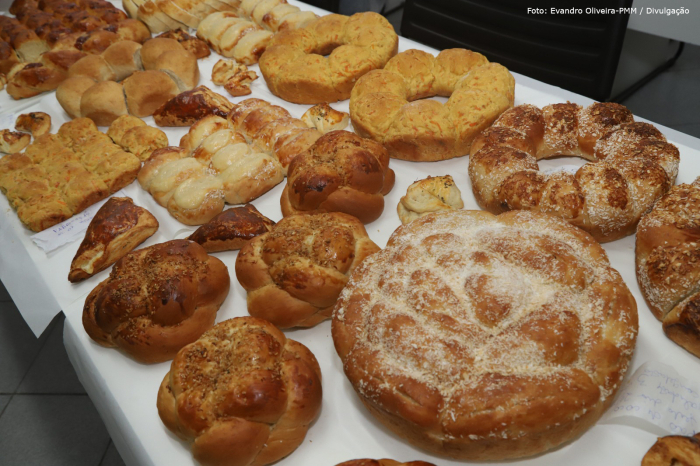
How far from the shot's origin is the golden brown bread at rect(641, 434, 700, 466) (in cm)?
130

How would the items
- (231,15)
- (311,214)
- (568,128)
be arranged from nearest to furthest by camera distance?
(311,214), (568,128), (231,15)

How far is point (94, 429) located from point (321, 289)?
222 centimetres

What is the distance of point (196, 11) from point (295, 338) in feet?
10.2

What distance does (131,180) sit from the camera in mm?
2668

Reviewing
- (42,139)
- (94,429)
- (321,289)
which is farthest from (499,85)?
(94,429)

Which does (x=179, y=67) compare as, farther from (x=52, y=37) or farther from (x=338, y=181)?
(x=338, y=181)

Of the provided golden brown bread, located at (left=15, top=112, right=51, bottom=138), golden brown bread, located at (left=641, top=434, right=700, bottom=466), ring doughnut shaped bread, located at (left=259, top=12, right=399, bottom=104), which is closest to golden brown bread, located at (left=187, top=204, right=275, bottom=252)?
ring doughnut shaped bread, located at (left=259, top=12, right=399, bottom=104)

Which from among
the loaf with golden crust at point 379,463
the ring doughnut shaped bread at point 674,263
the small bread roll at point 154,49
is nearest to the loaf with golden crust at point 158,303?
the loaf with golden crust at point 379,463

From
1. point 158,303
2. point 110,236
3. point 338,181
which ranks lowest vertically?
point 110,236

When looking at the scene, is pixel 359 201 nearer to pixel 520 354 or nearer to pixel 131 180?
pixel 520 354

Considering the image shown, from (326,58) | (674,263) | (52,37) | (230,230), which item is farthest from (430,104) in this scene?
(52,37)

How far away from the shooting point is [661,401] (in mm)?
1461

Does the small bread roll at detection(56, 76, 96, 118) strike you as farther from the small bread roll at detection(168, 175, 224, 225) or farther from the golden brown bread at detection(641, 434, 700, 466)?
the golden brown bread at detection(641, 434, 700, 466)

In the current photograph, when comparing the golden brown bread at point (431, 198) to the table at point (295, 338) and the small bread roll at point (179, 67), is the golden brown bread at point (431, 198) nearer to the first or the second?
the table at point (295, 338)
